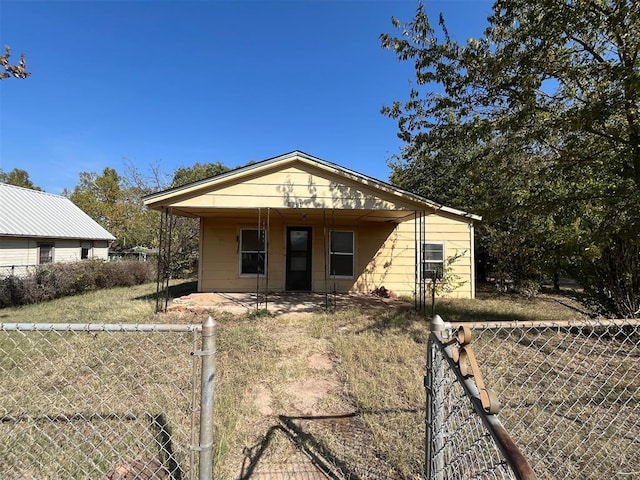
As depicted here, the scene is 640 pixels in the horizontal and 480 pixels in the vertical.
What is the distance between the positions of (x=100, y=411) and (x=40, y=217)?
61.5 ft

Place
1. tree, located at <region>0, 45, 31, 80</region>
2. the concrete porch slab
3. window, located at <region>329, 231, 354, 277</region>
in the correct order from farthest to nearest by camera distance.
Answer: window, located at <region>329, 231, 354, 277</region>, the concrete porch slab, tree, located at <region>0, 45, 31, 80</region>

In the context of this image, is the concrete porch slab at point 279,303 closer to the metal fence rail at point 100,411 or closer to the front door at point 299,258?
the front door at point 299,258

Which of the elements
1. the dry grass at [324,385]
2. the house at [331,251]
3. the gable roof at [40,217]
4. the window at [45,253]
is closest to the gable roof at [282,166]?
the house at [331,251]

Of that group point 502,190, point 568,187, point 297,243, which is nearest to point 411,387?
point 568,187

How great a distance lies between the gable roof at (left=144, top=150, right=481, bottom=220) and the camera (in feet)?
24.8

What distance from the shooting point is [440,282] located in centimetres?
1065

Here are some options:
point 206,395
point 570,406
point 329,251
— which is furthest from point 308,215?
point 206,395

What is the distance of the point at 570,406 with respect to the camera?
3.41m

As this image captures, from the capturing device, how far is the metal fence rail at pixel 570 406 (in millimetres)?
2508

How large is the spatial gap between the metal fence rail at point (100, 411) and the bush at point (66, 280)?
6.18m

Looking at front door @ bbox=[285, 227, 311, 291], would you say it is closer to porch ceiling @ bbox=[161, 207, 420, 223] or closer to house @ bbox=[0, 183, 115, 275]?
porch ceiling @ bbox=[161, 207, 420, 223]

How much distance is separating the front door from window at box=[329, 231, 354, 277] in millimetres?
832

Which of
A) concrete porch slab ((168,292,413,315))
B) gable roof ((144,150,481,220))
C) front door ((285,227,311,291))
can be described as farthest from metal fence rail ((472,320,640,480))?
front door ((285,227,311,291))

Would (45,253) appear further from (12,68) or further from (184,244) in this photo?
(12,68)
